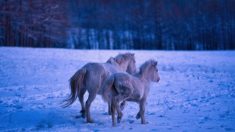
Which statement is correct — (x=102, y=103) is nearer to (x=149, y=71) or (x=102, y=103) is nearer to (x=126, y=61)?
(x=126, y=61)

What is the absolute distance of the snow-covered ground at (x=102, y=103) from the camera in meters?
7.89

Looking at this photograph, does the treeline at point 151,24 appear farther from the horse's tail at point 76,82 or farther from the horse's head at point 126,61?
the horse's tail at point 76,82

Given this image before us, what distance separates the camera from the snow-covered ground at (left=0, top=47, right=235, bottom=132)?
25.9ft

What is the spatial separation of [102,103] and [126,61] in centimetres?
154

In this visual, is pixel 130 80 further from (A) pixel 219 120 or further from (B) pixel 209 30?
(B) pixel 209 30

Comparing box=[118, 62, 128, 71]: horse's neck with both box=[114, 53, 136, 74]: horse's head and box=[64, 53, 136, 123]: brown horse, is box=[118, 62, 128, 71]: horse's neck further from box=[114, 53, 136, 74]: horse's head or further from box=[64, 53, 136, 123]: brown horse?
box=[64, 53, 136, 123]: brown horse

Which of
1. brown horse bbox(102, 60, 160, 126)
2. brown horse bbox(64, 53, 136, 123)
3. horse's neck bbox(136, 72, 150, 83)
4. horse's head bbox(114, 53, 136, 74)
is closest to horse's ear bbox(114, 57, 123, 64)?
horse's head bbox(114, 53, 136, 74)

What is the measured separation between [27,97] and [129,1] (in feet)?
130

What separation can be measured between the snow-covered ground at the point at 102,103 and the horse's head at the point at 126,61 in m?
1.11

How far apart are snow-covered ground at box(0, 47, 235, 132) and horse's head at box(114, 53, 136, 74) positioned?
111 centimetres

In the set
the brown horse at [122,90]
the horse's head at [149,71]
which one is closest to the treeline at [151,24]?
the horse's head at [149,71]

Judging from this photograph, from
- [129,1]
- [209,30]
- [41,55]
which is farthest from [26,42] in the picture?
[209,30]

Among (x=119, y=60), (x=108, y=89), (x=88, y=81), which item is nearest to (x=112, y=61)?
(x=119, y=60)

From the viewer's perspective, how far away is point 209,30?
4778 cm
